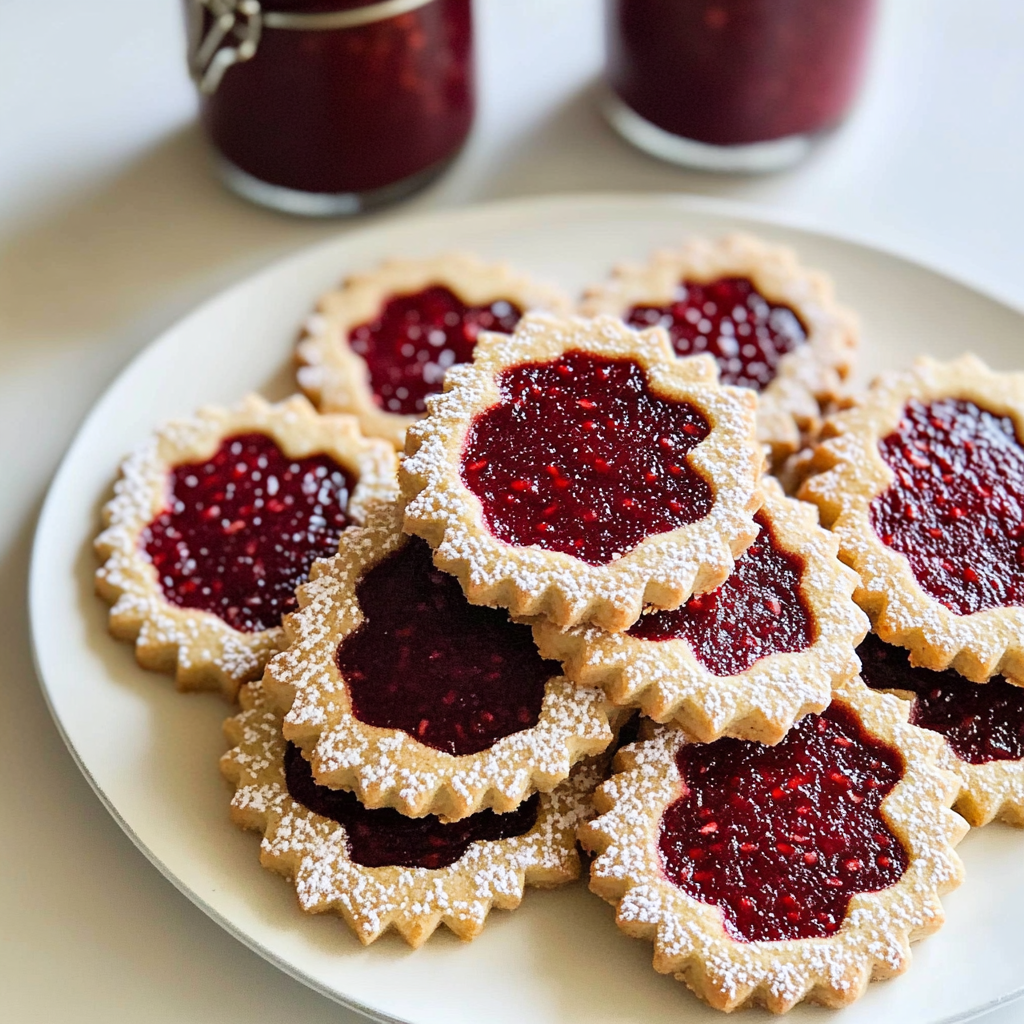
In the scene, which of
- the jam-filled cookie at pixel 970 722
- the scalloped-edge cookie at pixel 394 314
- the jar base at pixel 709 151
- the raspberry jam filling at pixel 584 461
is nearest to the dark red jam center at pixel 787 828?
the jam-filled cookie at pixel 970 722

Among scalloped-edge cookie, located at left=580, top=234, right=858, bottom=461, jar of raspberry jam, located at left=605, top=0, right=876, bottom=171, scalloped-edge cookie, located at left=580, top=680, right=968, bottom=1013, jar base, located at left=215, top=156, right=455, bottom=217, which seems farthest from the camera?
jar base, located at left=215, top=156, right=455, bottom=217

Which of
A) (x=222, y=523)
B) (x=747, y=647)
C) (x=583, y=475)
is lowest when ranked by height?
(x=222, y=523)

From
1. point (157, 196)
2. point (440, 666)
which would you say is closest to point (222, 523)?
point (440, 666)

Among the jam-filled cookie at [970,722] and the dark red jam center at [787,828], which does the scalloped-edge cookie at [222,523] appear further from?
the jam-filled cookie at [970,722]

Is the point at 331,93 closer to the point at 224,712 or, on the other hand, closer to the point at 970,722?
the point at 224,712

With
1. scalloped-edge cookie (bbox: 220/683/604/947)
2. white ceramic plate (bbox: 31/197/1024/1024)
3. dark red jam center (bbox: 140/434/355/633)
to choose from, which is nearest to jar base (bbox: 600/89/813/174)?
white ceramic plate (bbox: 31/197/1024/1024)

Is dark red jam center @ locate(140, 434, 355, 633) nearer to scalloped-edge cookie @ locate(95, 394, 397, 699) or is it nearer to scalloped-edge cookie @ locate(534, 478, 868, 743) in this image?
scalloped-edge cookie @ locate(95, 394, 397, 699)
